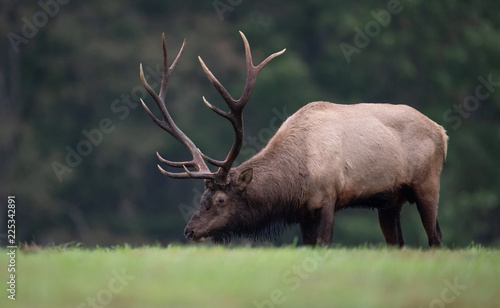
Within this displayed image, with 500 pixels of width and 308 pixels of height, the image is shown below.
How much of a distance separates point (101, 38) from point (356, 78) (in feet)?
26.6

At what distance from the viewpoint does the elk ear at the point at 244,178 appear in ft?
34.8

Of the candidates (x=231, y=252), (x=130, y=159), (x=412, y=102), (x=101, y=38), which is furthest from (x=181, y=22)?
(x=231, y=252)

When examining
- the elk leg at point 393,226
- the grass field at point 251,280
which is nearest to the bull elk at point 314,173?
the elk leg at point 393,226

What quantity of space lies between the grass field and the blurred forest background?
1983 cm

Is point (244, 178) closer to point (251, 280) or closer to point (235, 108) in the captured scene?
point (235, 108)

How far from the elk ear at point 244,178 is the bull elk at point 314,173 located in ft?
0.04

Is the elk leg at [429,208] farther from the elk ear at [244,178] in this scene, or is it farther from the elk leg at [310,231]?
the elk ear at [244,178]

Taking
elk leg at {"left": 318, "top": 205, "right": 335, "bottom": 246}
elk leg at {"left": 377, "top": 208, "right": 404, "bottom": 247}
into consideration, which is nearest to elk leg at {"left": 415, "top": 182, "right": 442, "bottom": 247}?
elk leg at {"left": 377, "top": 208, "right": 404, "bottom": 247}

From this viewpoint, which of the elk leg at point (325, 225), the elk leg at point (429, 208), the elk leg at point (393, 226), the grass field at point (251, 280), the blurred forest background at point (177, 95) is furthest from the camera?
the blurred forest background at point (177, 95)

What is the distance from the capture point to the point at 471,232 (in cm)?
2772

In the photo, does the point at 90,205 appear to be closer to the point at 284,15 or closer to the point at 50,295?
the point at 284,15

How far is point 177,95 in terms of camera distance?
2991cm

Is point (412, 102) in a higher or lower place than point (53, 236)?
higher

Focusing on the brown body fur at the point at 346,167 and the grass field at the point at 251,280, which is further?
the brown body fur at the point at 346,167
